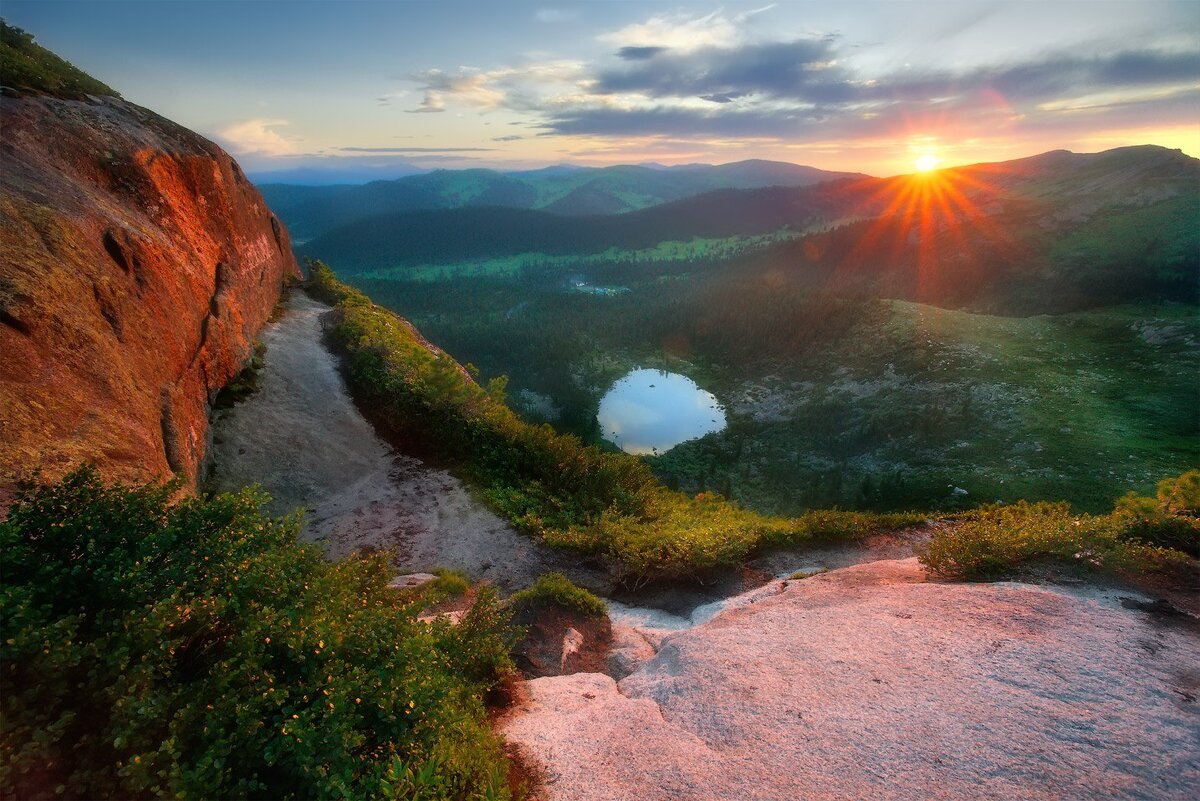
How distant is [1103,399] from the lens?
171 feet

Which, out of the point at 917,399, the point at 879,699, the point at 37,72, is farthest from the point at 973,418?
the point at 37,72

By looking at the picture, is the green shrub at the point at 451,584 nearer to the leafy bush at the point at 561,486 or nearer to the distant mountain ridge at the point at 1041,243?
the leafy bush at the point at 561,486

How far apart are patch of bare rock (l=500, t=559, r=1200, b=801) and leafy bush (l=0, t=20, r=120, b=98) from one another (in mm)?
22005

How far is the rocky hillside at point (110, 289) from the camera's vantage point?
31.3ft

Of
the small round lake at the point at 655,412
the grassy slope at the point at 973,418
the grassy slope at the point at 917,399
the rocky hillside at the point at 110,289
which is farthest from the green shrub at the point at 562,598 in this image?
the small round lake at the point at 655,412

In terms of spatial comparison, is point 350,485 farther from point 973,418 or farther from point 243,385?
point 973,418

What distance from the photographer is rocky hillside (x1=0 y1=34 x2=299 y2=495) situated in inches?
376

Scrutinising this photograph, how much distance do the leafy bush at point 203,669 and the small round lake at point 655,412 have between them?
219 feet

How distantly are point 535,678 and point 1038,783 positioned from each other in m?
6.69

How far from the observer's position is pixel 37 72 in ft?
56.0

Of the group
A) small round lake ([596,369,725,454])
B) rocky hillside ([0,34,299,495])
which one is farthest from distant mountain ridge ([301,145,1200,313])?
rocky hillside ([0,34,299,495])

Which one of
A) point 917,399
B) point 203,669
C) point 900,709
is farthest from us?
point 917,399

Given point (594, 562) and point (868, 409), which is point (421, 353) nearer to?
point (594, 562)

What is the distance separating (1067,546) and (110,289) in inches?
810
